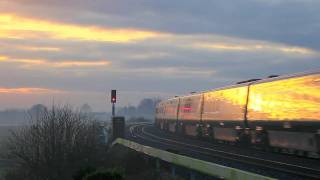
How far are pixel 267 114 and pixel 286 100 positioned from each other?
7.60ft

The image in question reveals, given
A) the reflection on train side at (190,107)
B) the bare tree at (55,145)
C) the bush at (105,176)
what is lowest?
the bare tree at (55,145)

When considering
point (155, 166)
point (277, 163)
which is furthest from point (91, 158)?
point (277, 163)

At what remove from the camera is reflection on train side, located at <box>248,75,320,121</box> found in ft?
74.9

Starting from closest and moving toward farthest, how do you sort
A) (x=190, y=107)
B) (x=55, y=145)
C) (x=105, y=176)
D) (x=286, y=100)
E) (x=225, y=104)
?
(x=105, y=176) → (x=286, y=100) → (x=225, y=104) → (x=55, y=145) → (x=190, y=107)

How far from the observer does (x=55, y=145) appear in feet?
147

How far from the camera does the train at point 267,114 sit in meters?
23.1

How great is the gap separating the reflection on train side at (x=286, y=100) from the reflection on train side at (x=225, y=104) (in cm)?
148

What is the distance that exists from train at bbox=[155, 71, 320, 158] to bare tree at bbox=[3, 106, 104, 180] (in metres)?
7.78

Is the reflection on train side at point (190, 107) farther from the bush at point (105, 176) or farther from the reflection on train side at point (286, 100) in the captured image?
the bush at point (105, 176)

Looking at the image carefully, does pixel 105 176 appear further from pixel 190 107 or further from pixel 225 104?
pixel 190 107

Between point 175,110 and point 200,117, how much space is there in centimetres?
1320

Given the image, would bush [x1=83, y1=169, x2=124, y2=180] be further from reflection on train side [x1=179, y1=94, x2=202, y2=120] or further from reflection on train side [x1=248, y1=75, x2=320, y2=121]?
reflection on train side [x1=179, y1=94, x2=202, y2=120]

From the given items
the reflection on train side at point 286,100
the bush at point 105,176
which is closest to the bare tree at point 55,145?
the reflection on train side at point 286,100

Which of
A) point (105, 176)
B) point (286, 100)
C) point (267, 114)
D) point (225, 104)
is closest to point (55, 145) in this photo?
point (225, 104)
